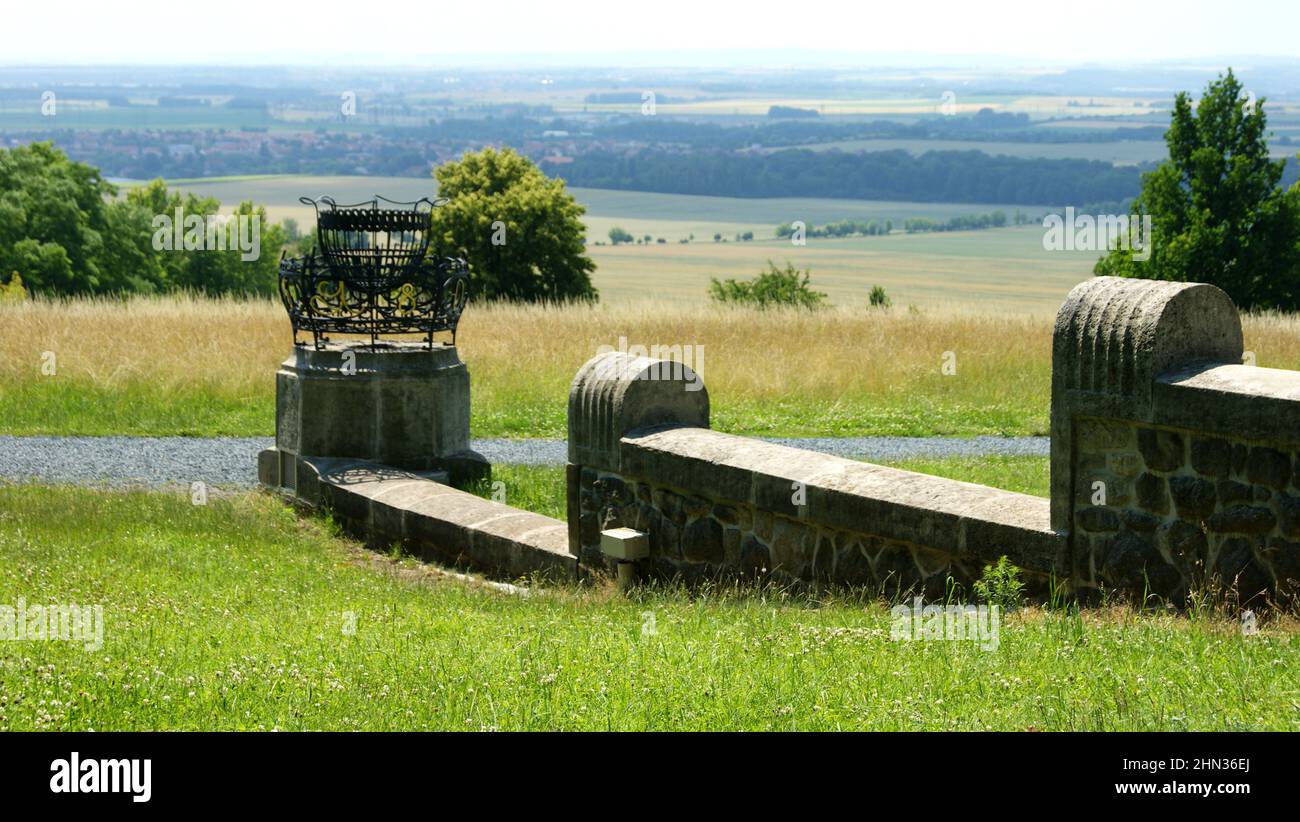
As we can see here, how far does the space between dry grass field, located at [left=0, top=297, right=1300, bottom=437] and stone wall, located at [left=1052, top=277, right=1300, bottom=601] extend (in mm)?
8696

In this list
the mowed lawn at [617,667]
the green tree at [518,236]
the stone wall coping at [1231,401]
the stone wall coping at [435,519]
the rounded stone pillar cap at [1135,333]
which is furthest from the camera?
the green tree at [518,236]

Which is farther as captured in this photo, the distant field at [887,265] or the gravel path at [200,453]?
the distant field at [887,265]

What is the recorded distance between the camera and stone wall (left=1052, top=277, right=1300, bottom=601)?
5930 millimetres

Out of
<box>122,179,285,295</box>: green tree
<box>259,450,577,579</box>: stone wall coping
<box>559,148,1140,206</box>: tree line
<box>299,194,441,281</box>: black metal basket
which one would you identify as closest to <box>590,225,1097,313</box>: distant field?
<box>122,179,285,295</box>: green tree

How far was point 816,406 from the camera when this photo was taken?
1634cm

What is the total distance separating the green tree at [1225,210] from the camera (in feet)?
84.3

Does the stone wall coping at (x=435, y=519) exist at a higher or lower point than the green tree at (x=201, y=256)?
lower

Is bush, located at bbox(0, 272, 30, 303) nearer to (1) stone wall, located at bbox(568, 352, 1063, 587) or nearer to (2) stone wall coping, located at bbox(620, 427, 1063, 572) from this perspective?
(1) stone wall, located at bbox(568, 352, 1063, 587)

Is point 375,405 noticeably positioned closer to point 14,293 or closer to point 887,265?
point 14,293

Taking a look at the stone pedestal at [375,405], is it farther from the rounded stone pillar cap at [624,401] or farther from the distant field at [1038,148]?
the distant field at [1038,148]

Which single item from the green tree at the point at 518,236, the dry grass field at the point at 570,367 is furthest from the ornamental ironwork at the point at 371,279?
the green tree at the point at 518,236

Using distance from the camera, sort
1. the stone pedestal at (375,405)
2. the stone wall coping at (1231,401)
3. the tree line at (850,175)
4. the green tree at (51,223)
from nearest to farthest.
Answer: the stone wall coping at (1231,401), the stone pedestal at (375,405), the green tree at (51,223), the tree line at (850,175)

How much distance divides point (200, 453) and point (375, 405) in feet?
11.8

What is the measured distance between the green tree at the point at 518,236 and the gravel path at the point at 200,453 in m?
A: 14.4
